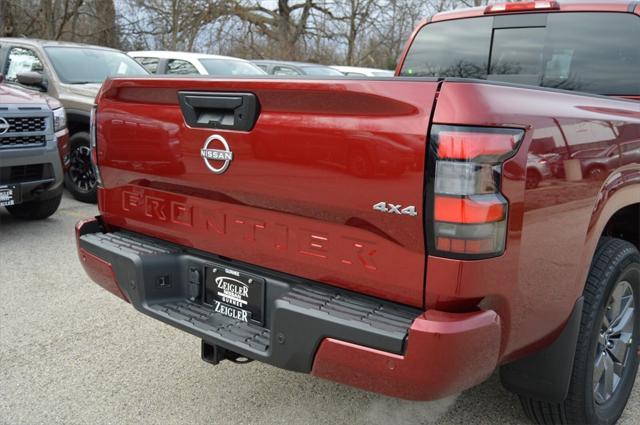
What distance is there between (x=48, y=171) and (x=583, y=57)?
471 centimetres

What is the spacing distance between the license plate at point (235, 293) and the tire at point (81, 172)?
489cm

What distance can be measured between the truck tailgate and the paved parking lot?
84cm

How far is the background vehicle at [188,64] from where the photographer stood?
9.47 m

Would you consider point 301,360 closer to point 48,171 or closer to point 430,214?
point 430,214

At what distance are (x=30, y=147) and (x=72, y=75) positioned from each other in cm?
221

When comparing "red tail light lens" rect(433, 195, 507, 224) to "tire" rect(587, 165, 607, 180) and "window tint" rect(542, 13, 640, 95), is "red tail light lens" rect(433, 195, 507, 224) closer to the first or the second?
"tire" rect(587, 165, 607, 180)

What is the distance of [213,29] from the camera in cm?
2519

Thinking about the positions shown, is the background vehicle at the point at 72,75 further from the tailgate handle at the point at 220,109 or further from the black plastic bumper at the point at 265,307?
the tailgate handle at the point at 220,109

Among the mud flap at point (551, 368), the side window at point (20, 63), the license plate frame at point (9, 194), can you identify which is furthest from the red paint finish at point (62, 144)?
the mud flap at point (551, 368)

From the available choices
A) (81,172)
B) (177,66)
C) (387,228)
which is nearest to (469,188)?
(387,228)

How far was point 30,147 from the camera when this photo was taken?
5598mm

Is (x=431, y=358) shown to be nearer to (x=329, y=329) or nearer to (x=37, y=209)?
(x=329, y=329)

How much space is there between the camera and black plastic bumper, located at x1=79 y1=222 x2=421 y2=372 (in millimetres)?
2080

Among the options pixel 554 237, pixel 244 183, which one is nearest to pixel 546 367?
pixel 554 237
